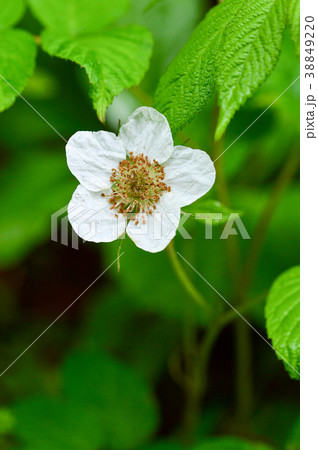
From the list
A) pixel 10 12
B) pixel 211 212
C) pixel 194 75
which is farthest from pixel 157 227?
pixel 10 12

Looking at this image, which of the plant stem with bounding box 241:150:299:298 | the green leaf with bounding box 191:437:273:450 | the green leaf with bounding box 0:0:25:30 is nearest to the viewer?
the green leaf with bounding box 0:0:25:30

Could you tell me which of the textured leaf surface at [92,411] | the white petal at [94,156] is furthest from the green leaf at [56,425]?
the white petal at [94,156]

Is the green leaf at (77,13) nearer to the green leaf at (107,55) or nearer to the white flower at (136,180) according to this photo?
A: the green leaf at (107,55)

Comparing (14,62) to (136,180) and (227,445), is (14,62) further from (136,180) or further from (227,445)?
(227,445)

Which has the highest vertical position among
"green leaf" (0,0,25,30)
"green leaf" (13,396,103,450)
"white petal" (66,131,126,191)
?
"green leaf" (0,0,25,30)


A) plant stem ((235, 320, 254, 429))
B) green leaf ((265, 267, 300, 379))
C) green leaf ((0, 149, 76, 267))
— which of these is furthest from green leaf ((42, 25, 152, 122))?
plant stem ((235, 320, 254, 429))

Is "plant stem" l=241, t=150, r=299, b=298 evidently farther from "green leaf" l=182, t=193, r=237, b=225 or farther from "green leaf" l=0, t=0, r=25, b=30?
"green leaf" l=0, t=0, r=25, b=30
